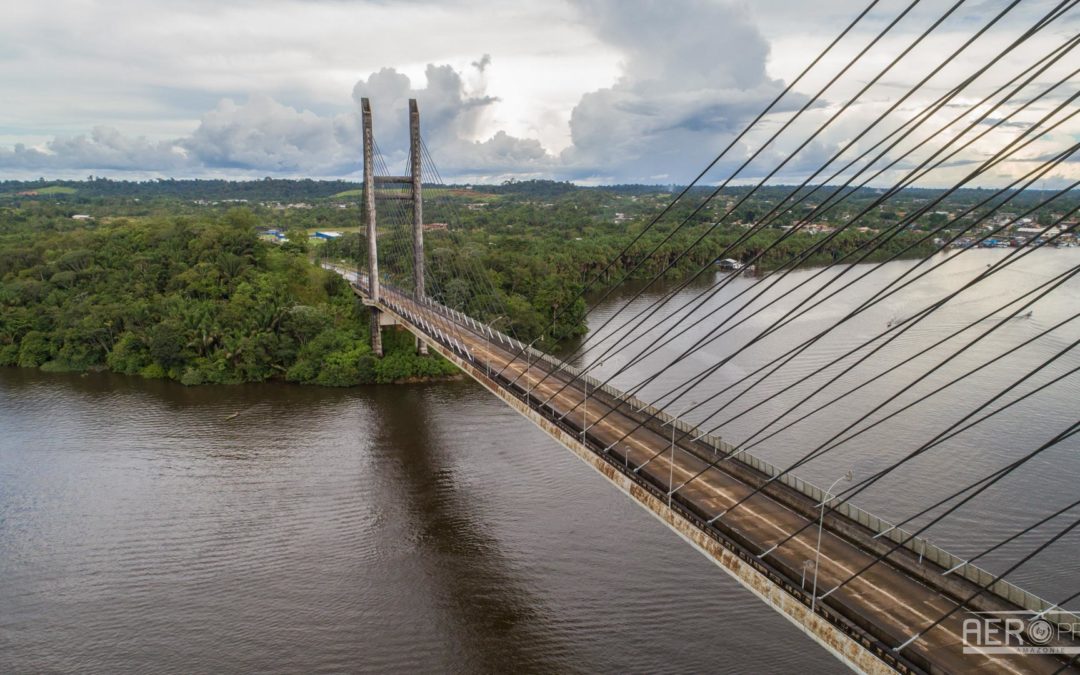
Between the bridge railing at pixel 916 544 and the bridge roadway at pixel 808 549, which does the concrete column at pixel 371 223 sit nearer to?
the bridge roadway at pixel 808 549

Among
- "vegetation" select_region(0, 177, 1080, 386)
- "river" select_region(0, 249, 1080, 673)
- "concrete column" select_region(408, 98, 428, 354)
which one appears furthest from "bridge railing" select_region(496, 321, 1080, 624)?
"concrete column" select_region(408, 98, 428, 354)

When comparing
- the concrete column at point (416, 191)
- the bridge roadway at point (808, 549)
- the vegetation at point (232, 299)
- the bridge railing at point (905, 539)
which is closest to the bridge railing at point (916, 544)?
the bridge railing at point (905, 539)

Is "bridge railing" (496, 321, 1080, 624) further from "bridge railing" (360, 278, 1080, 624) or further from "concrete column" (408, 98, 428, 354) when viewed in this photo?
"concrete column" (408, 98, 428, 354)

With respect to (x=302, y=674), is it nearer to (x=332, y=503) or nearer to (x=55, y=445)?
(x=332, y=503)

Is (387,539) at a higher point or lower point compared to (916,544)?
lower

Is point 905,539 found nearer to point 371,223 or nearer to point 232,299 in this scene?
point 371,223

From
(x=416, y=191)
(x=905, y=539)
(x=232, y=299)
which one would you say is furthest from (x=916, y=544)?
(x=232, y=299)

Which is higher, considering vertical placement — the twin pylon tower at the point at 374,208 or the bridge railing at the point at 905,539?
the twin pylon tower at the point at 374,208
